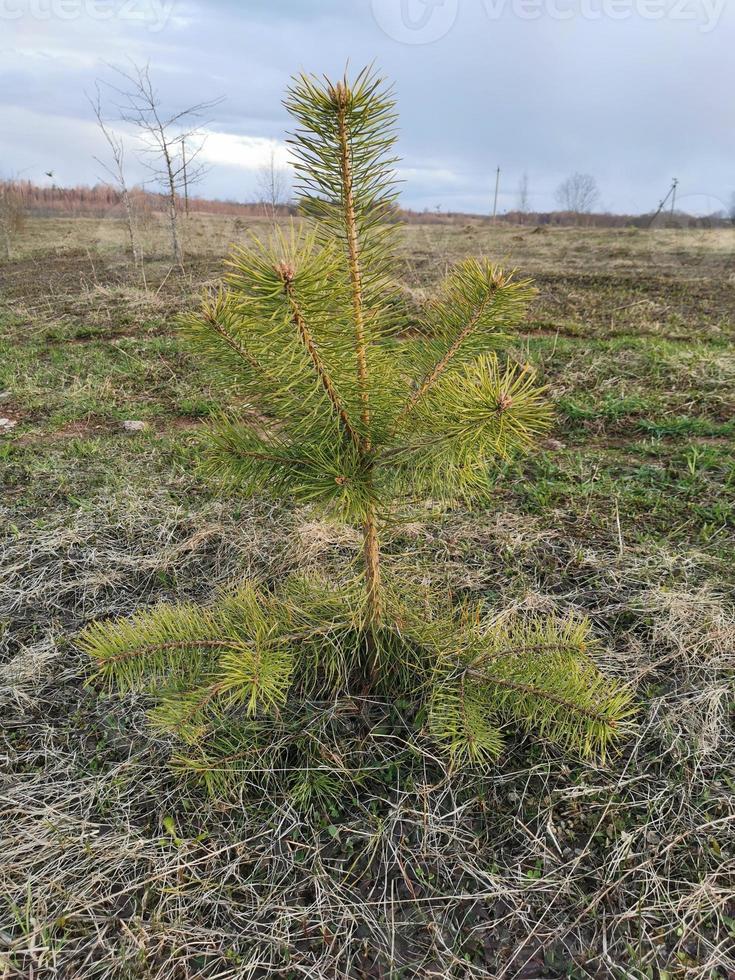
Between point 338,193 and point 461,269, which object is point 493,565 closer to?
point 461,269

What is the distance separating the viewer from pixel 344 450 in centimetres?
141

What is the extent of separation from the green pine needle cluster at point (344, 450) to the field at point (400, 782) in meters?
0.16

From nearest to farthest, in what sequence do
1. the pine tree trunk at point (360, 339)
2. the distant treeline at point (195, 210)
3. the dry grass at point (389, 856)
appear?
the pine tree trunk at point (360, 339) → the dry grass at point (389, 856) → the distant treeline at point (195, 210)

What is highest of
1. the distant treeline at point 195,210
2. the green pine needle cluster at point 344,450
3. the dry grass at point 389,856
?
the distant treeline at point 195,210

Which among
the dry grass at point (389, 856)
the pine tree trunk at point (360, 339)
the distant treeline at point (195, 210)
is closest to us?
the pine tree trunk at point (360, 339)

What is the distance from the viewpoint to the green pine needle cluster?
113 centimetres

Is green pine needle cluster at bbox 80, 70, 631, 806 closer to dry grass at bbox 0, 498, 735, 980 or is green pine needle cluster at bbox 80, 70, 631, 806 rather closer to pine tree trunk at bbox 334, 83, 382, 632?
pine tree trunk at bbox 334, 83, 382, 632

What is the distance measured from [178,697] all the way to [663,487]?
116 inches

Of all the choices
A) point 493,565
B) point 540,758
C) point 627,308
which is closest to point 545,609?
point 493,565

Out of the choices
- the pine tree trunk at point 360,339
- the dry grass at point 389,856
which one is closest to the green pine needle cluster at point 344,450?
the pine tree trunk at point 360,339

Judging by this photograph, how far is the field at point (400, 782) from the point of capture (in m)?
1.40

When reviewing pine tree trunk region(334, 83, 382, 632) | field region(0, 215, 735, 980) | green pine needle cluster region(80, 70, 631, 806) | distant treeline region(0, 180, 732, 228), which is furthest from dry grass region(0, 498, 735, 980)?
distant treeline region(0, 180, 732, 228)

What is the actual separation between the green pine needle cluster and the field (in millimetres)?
161

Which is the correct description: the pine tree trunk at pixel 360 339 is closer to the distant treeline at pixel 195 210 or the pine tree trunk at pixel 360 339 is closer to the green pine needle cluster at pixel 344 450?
the green pine needle cluster at pixel 344 450
